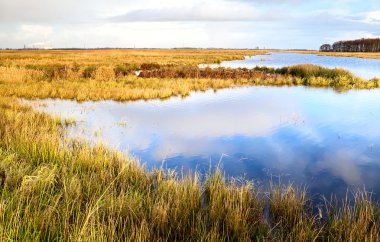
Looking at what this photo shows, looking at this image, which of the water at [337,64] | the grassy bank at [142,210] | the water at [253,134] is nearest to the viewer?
the grassy bank at [142,210]

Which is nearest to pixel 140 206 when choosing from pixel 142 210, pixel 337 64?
pixel 142 210

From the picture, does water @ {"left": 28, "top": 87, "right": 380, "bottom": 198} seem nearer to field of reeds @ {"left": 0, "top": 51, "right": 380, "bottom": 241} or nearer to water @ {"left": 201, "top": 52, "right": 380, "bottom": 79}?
field of reeds @ {"left": 0, "top": 51, "right": 380, "bottom": 241}

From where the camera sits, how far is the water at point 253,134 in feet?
26.5

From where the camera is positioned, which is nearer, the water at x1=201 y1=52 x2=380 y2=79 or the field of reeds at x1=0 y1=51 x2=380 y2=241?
the field of reeds at x1=0 y1=51 x2=380 y2=241

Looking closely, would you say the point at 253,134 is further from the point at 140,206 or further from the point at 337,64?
the point at 337,64

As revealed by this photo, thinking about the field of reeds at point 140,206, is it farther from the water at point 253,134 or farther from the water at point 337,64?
the water at point 337,64

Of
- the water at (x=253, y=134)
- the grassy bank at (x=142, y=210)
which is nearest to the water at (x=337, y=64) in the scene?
the water at (x=253, y=134)

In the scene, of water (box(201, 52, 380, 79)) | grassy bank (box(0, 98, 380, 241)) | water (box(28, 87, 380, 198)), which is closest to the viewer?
grassy bank (box(0, 98, 380, 241))

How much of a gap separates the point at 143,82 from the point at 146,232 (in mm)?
19951

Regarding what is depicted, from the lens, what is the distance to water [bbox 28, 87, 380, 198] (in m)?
8.09

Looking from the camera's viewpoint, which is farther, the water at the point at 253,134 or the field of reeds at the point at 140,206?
the water at the point at 253,134

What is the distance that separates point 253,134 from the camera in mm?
11664

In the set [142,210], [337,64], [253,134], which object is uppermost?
[337,64]

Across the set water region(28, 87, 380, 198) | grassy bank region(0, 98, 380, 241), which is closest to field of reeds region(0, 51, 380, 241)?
grassy bank region(0, 98, 380, 241)
